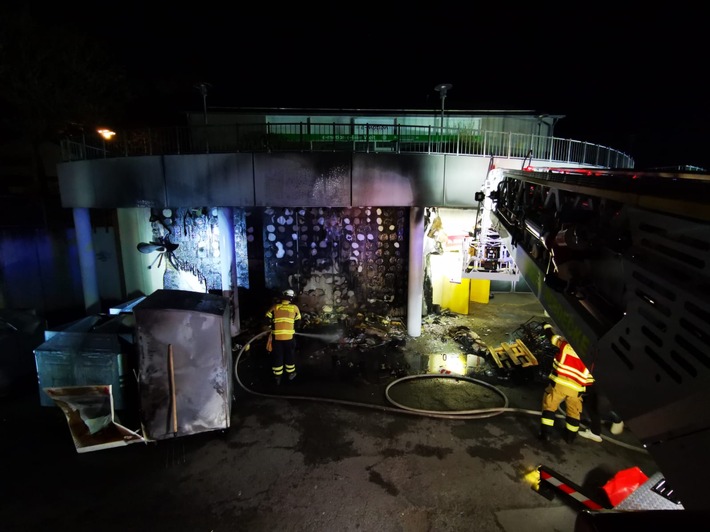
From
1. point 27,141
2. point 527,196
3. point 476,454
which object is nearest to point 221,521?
point 476,454

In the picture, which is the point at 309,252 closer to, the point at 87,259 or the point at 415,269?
the point at 415,269

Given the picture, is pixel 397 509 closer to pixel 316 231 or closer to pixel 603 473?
pixel 603 473

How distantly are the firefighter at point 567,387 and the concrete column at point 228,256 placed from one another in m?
7.85

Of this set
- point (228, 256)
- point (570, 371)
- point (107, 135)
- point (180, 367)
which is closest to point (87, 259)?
point (228, 256)

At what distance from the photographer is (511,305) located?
13.0 m

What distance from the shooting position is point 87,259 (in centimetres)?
1090

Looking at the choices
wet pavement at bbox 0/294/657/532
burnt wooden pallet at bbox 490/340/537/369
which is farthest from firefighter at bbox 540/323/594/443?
burnt wooden pallet at bbox 490/340/537/369

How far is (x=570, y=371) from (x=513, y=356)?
2835 mm

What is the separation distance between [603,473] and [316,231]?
8.85 meters

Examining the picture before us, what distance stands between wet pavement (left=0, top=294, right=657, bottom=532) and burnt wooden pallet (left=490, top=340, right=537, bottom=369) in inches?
11.9

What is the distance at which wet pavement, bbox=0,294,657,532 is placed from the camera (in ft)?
14.7

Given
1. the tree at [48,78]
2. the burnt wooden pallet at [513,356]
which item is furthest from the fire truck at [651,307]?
the tree at [48,78]

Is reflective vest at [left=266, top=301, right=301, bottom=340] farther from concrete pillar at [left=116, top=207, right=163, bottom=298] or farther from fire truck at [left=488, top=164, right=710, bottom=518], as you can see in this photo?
concrete pillar at [left=116, top=207, right=163, bottom=298]

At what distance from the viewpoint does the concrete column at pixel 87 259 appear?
10.8 meters
